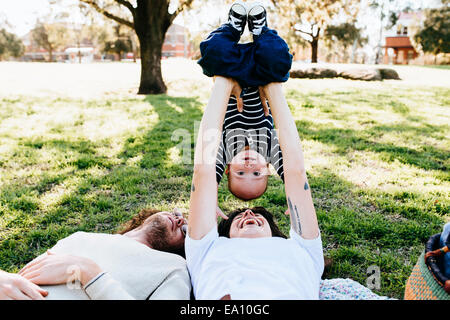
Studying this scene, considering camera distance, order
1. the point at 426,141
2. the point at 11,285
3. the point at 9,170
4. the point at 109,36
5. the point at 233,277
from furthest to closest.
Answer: the point at 109,36 → the point at 426,141 → the point at 9,170 → the point at 233,277 → the point at 11,285

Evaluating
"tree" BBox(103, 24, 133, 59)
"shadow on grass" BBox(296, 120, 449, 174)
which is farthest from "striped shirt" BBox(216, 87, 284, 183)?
"tree" BBox(103, 24, 133, 59)

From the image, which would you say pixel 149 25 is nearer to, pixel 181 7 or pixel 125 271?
pixel 181 7

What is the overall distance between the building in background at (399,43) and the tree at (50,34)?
141ft

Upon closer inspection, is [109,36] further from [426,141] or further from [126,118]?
[426,141]

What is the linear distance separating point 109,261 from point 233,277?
0.79 meters

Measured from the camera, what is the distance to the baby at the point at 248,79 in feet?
8.78

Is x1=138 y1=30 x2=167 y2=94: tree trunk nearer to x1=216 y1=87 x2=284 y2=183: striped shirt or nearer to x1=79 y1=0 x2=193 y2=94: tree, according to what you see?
x1=79 y1=0 x2=193 y2=94: tree

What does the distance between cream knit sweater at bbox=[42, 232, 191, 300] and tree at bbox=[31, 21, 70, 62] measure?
5254cm

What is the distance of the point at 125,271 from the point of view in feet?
7.18

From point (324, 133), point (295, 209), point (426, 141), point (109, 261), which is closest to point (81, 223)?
point (109, 261)

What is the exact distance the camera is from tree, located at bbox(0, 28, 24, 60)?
1854 inches

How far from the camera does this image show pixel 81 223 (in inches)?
136

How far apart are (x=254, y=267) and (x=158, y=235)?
947mm

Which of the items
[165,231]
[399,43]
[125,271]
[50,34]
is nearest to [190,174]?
[165,231]
